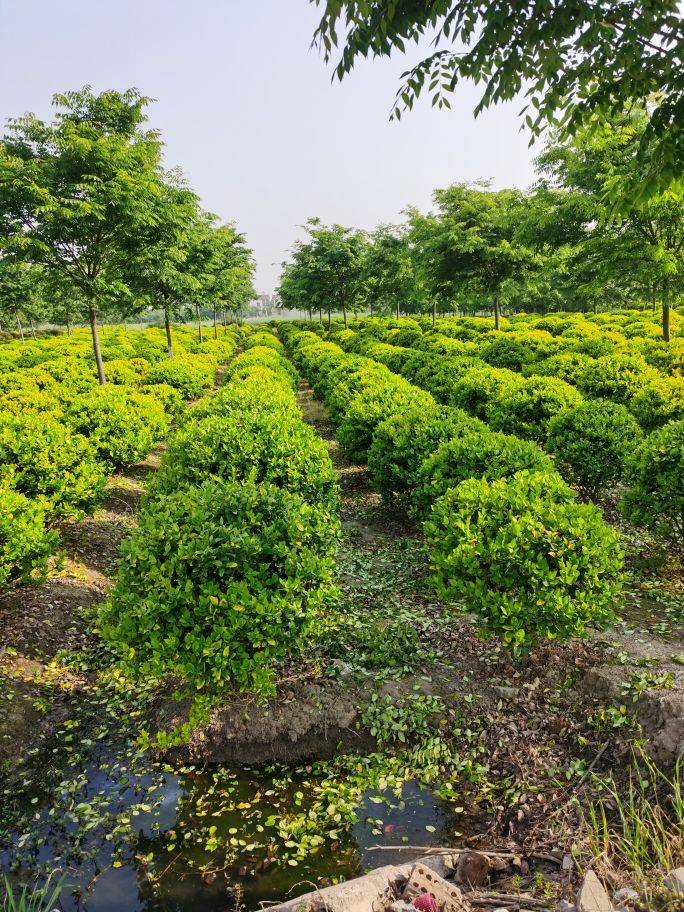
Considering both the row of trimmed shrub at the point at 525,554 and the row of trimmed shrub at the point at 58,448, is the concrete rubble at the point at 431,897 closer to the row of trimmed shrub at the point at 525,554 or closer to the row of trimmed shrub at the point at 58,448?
the row of trimmed shrub at the point at 525,554

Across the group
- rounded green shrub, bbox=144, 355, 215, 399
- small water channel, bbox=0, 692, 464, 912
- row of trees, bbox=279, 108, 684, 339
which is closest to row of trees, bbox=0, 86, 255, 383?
rounded green shrub, bbox=144, 355, 215, 399

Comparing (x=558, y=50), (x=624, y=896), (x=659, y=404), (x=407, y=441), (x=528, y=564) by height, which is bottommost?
(x=624, y=896)

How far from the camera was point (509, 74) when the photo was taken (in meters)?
3.91

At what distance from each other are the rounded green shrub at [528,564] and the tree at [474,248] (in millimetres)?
19795

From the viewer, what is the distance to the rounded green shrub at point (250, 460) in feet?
18.9

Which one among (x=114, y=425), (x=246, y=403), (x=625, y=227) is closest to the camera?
(x=246, y=403)

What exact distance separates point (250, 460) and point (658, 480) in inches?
185

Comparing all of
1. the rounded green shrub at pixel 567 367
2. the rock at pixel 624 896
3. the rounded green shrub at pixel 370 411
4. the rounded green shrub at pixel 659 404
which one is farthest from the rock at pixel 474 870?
the rounded green shrub at pixel 567 367

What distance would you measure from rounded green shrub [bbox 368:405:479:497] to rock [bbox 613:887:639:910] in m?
4.84

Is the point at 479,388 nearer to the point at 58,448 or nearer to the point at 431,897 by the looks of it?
the point at 58,448

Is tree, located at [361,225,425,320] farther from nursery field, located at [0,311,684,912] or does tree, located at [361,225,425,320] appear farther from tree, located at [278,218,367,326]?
nursery field, located at [0,311,684,912]

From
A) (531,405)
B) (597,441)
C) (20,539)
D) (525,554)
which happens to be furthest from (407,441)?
(20,539)

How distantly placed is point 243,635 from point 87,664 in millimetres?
2419

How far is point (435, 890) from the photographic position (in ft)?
8.21
